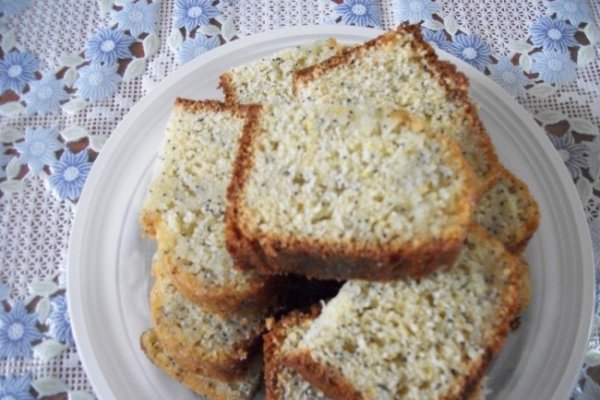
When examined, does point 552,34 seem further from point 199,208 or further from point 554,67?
point 199,208

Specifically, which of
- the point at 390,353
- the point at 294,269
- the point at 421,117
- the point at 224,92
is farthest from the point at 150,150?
the point at 390,353

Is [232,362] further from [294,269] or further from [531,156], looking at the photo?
[531,156]

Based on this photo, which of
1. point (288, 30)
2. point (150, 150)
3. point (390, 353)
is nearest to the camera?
point (390, 353)

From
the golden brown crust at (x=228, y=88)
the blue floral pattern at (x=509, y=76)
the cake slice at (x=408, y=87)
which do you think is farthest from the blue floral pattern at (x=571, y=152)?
the golden brown crust at (x=228, y=88)

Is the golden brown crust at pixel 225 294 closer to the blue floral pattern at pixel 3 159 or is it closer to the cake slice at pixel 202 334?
the cake slice at pixel 202 334

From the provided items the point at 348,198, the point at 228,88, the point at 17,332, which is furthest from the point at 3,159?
the point at 348,198

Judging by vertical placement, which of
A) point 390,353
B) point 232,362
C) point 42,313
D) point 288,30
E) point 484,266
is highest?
point 288,30
